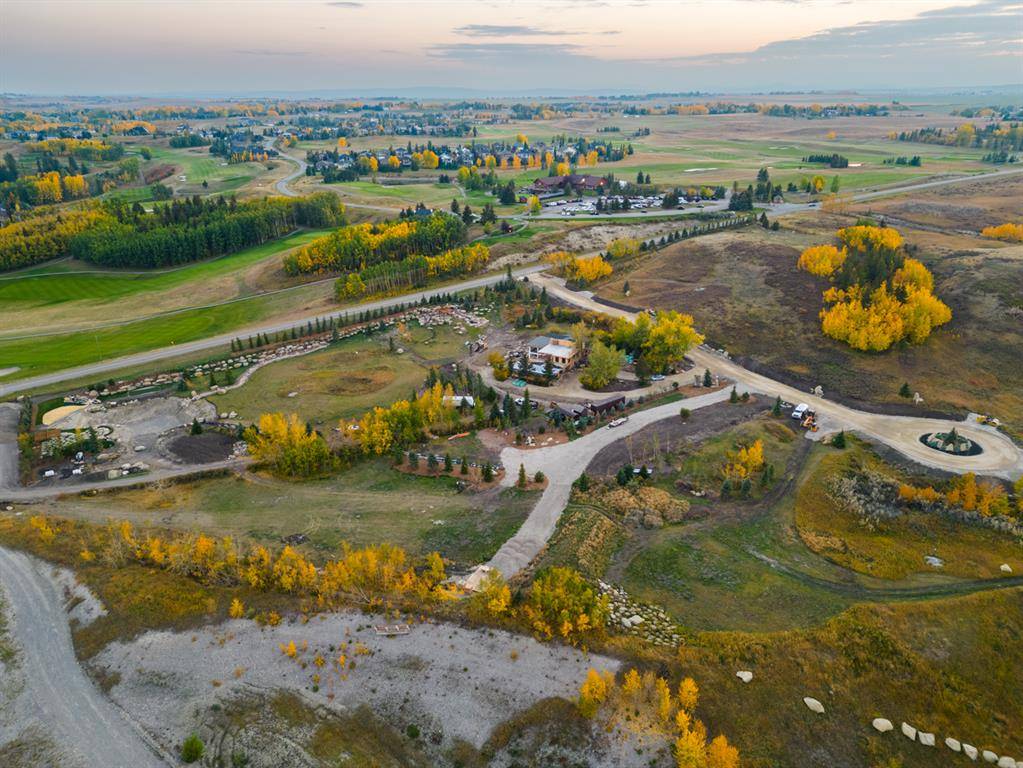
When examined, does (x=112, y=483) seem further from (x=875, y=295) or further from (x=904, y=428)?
(x=875, y=295)

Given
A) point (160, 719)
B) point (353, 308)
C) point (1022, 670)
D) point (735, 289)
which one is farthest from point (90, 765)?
point (735, 289)

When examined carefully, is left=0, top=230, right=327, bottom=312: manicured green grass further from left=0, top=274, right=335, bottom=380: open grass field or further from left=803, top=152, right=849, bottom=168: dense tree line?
left=803, top=152, right=849, bottom=168: dense tree line

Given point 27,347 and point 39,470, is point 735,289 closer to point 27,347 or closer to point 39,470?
point 39,470

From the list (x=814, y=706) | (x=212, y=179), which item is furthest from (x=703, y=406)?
(x=212, y=179)

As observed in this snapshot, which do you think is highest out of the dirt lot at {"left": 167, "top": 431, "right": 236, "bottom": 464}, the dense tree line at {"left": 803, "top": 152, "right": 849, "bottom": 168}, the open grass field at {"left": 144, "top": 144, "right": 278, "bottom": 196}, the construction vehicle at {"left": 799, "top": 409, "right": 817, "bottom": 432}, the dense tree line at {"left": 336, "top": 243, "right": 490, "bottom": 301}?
the dense tree line at {"left": 803, "top": 152, "right": 849, "bottom": 168}

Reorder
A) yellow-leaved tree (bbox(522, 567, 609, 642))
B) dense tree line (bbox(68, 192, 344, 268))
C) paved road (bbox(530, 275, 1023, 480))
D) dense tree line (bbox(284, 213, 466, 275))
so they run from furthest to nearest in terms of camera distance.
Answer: dense tree line (bbox(68, 192, 344, 268)) < dense tree line (bbox(284, 213, 466, 275)) < paved road (bbox(530, 275, 1023, 480)) < yellow-leaved tree (bbox(522, 567, 609, 642))

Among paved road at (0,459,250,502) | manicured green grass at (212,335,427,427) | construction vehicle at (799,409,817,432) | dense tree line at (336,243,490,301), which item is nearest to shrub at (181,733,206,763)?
paved road at (0,459,250,502)

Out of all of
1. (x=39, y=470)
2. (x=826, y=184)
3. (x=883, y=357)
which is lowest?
(x=39, y=470)
